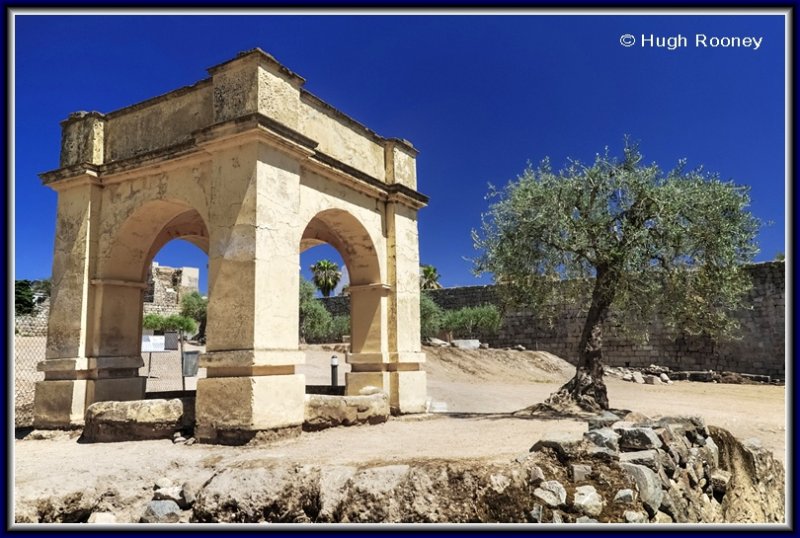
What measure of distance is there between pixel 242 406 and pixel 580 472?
155 inches

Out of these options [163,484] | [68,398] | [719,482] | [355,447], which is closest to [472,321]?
[719,482]

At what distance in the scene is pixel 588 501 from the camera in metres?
5.12

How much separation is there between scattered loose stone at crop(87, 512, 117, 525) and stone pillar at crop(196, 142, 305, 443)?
2100 mm

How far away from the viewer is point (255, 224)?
24.8ft

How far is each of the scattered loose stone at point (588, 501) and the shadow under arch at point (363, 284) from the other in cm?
530

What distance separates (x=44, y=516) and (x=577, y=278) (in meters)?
9.34

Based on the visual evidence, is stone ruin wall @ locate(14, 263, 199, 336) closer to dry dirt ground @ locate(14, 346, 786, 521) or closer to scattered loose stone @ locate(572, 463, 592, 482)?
dry dirt ground @ locate(14, 346, 786, 521)

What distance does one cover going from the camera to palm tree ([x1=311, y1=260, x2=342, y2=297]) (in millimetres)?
44156

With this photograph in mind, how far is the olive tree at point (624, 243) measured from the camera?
10.4 metres

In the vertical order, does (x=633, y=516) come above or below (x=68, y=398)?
below

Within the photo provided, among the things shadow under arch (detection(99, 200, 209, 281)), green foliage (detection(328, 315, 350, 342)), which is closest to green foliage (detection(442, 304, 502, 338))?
green foliage (detection(328, 315, 350, 342))

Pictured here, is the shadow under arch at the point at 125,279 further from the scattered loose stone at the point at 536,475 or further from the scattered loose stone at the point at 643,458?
the scattered loose stone at the point at 643,458

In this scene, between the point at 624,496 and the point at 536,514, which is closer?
the point at 536,514

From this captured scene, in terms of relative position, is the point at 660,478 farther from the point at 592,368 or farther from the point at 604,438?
the point at 592,368
